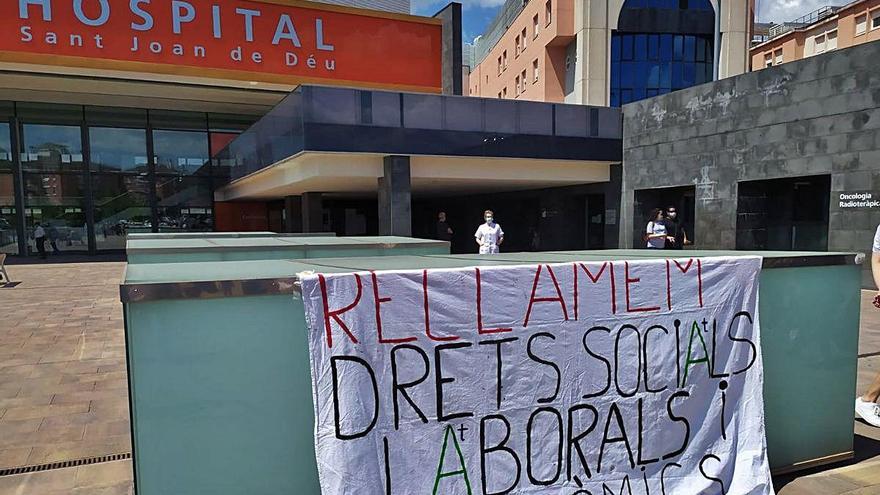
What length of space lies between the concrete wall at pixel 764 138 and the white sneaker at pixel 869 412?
7.68 meters

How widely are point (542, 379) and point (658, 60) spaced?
127ft

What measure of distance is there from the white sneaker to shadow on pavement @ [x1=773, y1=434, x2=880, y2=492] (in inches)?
11.0

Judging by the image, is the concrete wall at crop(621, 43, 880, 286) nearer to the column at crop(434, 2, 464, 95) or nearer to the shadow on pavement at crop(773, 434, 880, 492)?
the column at crop(434, 2, 464, 95)

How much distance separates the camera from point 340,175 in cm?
1466

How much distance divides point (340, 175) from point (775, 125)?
34.2 feet

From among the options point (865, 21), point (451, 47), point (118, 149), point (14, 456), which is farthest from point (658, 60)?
point (14, 456)

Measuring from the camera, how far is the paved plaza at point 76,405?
11.2 ft

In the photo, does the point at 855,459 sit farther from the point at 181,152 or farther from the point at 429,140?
the point at 181,152

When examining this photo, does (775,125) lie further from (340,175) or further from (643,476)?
(643,476)

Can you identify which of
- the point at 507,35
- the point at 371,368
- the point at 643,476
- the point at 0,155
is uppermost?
the point at 507,35

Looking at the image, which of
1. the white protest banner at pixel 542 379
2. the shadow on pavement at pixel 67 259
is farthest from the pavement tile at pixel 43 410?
the shadow on pavement at pixel 67 259

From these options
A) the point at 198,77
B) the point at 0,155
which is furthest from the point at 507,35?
the point at 0,155

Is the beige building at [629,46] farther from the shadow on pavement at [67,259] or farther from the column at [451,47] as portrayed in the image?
the shadow on pavement at [67,259]

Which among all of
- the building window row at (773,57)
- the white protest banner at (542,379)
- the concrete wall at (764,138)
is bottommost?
the white protest banner at (542,379)
